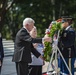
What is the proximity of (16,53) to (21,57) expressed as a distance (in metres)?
0.14

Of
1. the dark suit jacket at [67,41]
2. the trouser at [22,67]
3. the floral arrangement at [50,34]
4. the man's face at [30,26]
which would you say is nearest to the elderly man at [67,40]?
the dark suit jacket at [67,41]

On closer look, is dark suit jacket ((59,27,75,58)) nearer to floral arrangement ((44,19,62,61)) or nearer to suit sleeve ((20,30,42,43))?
floral arrangement ((44,19,62,61))

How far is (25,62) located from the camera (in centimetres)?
702

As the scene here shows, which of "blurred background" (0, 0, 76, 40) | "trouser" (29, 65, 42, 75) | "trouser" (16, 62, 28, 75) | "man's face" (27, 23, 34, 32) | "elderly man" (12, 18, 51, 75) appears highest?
"blurred background" (0, 0, 76, 40)

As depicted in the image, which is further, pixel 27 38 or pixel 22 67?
pixel 22 67

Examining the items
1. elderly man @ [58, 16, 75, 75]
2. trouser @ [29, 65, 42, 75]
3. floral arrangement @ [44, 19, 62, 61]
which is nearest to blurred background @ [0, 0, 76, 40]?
elderly man @ [58, 16, 75, 75]

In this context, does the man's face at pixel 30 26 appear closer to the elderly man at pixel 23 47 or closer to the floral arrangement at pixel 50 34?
the elderly man at pixel 23 47

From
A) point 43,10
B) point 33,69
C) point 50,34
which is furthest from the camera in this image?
point 43,10

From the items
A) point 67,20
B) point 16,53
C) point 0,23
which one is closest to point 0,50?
point 16,53

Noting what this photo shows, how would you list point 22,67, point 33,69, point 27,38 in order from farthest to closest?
point 33,69, point 22,67, point 27,38

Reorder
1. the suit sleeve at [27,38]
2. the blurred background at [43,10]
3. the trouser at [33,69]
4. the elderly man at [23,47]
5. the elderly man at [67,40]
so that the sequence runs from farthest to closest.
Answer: the blurred background at [43,10] → the elderly man at [67,40] → the trouser at [33,69] → the elderly man at [23,47] → the suit sleeve at [27,38]

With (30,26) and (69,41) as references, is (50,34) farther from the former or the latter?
(69,41)

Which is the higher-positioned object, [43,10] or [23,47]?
[43,10]

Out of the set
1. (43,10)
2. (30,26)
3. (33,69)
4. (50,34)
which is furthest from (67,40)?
(43,10)
